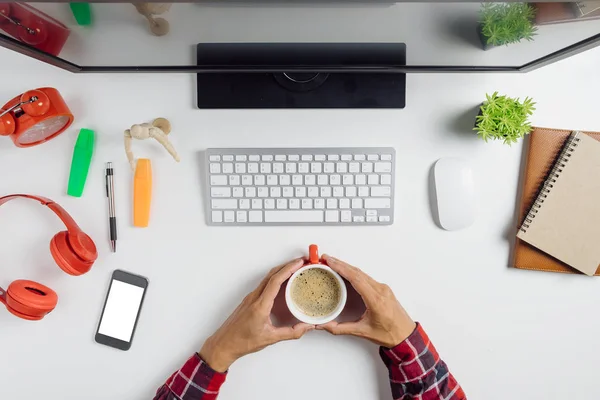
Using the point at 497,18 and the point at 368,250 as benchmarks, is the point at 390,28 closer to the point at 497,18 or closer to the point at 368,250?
the point at 497,18

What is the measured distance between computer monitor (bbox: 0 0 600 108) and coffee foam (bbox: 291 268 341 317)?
0.30m

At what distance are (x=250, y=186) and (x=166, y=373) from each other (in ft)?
1.27

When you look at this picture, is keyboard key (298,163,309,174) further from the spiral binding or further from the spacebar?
the spiral binding

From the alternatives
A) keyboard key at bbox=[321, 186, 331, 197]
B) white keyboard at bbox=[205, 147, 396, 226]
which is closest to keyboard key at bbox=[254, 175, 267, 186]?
white keyboard at bbox=[205, 147, 396, 226]

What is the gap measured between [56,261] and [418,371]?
0.65 meters

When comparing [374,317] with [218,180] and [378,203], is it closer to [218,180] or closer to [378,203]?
[378,203]

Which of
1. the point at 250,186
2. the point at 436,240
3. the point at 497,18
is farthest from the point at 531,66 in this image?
the point at 250,186

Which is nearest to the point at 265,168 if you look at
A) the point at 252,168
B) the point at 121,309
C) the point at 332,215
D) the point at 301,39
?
the point at 252,168

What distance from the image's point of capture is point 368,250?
88 centimetres

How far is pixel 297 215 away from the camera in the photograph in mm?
867

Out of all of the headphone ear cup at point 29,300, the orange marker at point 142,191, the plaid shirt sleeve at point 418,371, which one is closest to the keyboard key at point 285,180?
the orange marker at point 142,191

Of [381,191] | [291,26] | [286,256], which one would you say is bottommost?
[286,256]

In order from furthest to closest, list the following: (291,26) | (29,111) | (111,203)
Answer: (111,203) < (29,111) < (291,26)

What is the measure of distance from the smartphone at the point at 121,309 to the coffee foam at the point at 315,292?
0.29 meters
